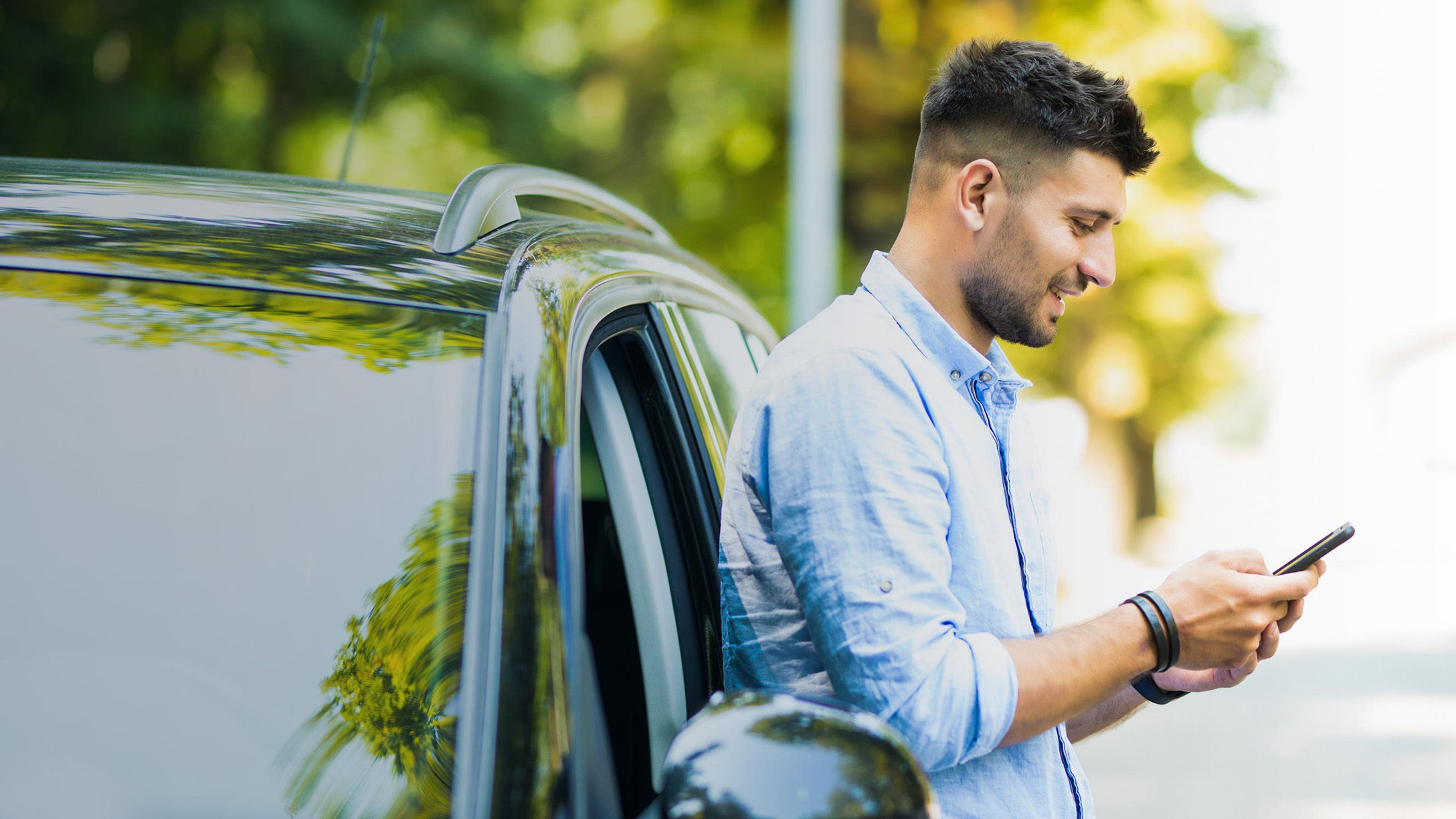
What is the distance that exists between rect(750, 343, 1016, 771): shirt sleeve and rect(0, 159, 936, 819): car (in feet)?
0.79

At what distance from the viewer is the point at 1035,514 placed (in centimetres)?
205

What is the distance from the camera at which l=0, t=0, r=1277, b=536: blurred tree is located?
10.6 meters

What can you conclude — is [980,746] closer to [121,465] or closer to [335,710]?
[335,710]

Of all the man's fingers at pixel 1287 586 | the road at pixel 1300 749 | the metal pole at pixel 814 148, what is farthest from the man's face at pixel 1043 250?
the metal pole at pixel 814 148

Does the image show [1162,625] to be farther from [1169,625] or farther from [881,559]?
[881,559]

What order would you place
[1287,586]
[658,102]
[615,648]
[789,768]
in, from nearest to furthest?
[789,768] < [1287,586] < [615,648] < [658,102]

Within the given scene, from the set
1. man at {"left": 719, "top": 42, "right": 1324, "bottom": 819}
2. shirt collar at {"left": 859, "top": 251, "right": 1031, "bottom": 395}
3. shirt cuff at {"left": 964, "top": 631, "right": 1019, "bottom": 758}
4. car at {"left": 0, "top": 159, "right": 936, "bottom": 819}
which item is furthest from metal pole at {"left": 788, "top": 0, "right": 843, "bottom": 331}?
shirt cuff at {"left": 964, "top": 631, "right": 1019, "bottom": 758}

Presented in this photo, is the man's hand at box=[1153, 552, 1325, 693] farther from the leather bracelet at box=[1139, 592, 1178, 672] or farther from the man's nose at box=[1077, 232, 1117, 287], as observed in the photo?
the man's nose at box=[1077, 232, 1117, 287]

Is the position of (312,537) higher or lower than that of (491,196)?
lower

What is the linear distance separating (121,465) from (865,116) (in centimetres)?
934

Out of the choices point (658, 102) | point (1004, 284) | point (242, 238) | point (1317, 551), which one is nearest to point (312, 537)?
point (242, 238)

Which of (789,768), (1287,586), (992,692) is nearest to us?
(789,768)

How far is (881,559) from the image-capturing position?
168cm

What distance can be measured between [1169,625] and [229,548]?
44.9 inches
